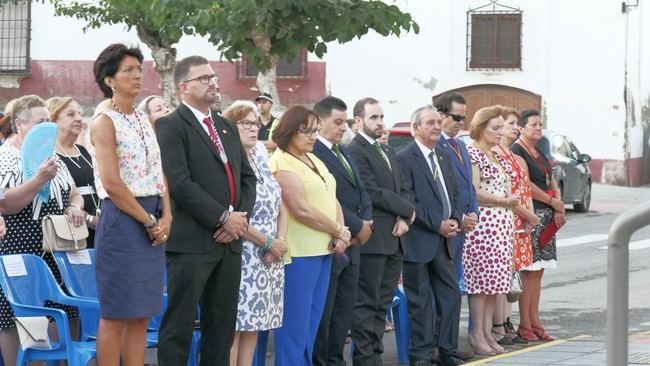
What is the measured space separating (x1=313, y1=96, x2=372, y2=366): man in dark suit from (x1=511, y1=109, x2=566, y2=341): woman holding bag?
9.05 ft

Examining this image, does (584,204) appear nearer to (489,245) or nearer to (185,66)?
(489,245)

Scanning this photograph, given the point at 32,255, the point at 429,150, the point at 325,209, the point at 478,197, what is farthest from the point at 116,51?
the point at 478,197

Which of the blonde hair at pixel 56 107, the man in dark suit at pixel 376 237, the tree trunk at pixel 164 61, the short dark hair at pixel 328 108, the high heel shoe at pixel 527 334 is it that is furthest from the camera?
the tree trunk at pixel 164 61

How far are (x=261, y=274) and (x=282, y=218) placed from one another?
1.48 ft

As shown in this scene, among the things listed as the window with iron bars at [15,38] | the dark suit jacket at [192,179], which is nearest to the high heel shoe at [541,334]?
the dark suit jacket at [192,179]

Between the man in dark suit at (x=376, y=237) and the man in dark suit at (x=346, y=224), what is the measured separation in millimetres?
170

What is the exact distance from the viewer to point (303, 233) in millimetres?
9773

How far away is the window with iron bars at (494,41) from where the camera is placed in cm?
3600

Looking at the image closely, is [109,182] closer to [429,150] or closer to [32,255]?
[32,255]

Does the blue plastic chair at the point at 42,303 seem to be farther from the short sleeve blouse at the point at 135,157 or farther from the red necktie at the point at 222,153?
the red necktie at the point at 222,153

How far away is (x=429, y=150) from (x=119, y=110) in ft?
12.1

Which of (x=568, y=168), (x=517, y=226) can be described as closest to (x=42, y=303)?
(x=517, y=226)

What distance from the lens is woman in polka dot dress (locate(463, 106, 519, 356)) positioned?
11.9 meters

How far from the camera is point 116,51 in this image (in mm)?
8164
